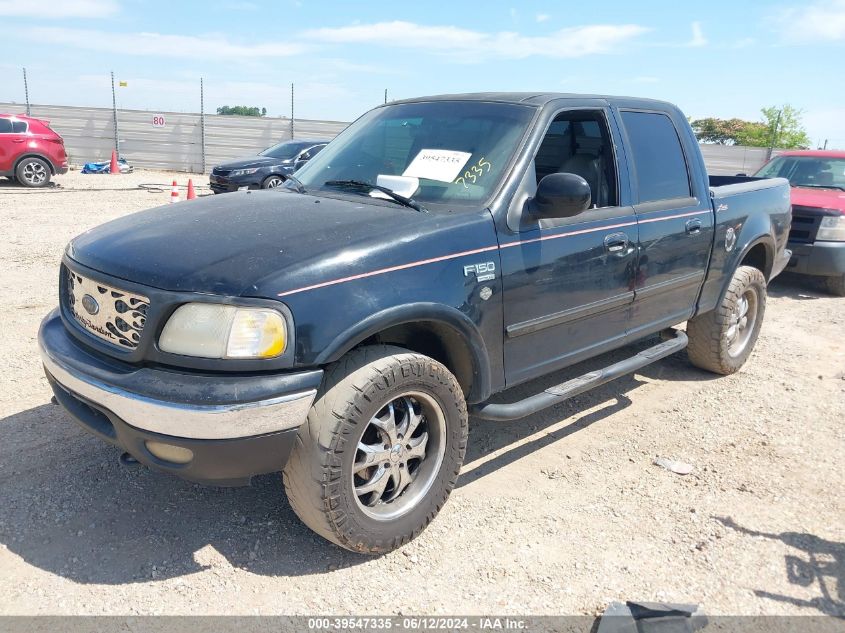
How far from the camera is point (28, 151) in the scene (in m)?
16.0

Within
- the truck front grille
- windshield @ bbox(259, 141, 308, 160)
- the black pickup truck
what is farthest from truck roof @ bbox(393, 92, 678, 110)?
windshield @ bbox(259, 141, 308, 160)

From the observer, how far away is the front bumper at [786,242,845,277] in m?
8.17

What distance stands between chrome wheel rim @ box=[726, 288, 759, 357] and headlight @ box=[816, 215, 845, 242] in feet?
Result: 11.5

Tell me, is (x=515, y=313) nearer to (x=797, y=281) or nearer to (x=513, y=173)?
(x=513, y=173)

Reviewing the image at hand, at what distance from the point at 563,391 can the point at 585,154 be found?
1523 millimetres

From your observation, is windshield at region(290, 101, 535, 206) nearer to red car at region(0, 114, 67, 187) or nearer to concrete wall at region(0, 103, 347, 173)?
red car at region(0, 114, 67, 187)

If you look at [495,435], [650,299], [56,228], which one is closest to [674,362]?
[650,299]

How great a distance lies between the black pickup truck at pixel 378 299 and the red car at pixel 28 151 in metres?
14.8

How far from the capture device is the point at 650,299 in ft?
13.9

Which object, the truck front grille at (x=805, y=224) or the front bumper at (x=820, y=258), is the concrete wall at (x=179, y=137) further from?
the front bumper at (x=820, y=258)

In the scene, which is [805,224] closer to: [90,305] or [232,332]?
[232,332]

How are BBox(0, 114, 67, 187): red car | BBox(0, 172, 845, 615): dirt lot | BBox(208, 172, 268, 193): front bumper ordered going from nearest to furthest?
BBox(0, 172, 845, 615): dirt lot → BBox(208, 172, 268, 193): front bumper → BBox(0, 114, 67, 187): red car

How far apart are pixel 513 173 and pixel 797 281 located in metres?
7.54

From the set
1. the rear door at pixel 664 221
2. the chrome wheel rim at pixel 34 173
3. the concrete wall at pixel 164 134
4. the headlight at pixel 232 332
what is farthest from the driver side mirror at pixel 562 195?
the concrete wall at pixel 164 134
